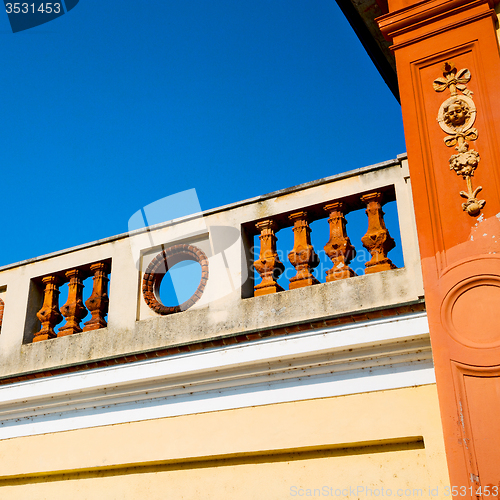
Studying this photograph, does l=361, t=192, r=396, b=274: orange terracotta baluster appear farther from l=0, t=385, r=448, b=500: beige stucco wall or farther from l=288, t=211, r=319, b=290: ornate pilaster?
l=0, t=385, r=448, b=500: beige stucco wall

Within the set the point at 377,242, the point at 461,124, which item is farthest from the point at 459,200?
the point at 377,242

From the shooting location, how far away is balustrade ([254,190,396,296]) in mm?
4844

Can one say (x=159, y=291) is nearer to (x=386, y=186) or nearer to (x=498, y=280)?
(x=386, y=186)

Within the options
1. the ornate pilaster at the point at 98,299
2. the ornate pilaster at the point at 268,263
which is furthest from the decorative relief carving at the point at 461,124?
the ornate pilaster at the point at 98,299

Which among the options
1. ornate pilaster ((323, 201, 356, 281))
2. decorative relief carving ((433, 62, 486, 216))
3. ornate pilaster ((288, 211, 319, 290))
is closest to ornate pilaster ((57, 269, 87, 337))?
ornate pilaster ((288, 211, 319, 290))

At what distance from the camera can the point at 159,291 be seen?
226 inches

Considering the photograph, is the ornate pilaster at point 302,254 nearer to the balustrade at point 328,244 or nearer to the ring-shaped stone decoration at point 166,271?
the balustrade at point 328,244

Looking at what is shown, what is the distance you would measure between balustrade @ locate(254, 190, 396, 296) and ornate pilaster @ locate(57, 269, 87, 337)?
2.01m

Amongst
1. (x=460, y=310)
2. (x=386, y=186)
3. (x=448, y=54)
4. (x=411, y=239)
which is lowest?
(x=460, y=310)

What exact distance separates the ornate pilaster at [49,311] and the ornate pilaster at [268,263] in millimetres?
2316

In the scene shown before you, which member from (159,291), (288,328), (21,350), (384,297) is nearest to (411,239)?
(384,297)

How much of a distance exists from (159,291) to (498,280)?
3.28 m

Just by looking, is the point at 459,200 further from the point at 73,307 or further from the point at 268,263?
the point at 73,307

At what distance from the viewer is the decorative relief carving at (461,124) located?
396 centimetres
